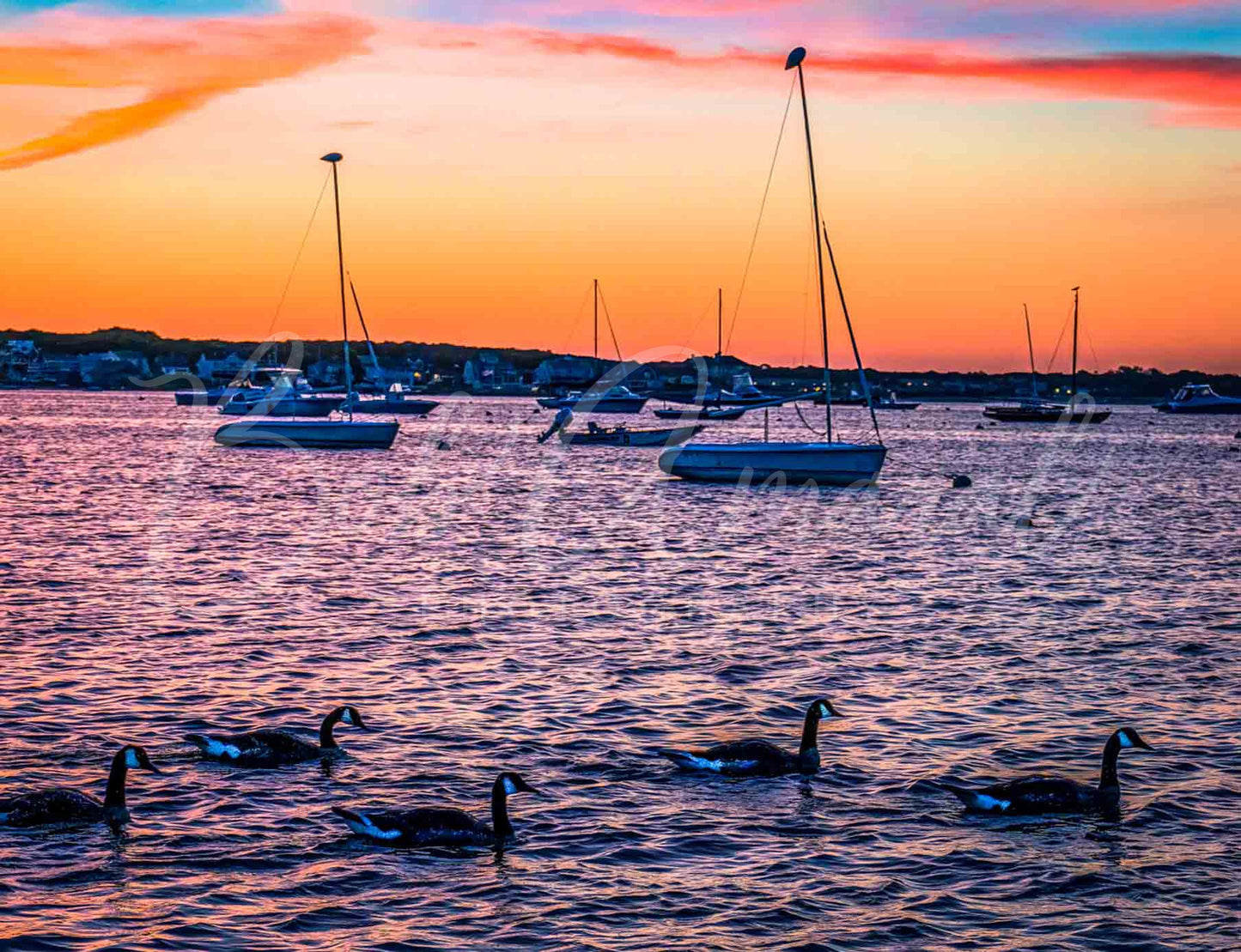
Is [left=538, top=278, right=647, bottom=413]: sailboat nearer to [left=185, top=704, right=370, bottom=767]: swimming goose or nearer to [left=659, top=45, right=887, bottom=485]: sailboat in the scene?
[left=659, top=45, right=887, bottom=485]: sailboat

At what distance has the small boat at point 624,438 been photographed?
114 m

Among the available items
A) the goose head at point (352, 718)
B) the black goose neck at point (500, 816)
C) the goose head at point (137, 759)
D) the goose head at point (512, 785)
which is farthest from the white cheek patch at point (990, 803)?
the goose head at point (137, 759)

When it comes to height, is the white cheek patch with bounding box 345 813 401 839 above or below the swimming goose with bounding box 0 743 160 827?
below

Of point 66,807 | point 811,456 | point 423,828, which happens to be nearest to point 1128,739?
point 423,828

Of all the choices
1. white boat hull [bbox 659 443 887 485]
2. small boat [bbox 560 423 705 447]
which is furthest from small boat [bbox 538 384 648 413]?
white boat hull [bbox 659 443 887 485]

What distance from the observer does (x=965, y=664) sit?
2430 centimetres

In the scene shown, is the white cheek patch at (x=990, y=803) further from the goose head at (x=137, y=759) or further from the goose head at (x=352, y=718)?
the goose head at (x=137, y=759)

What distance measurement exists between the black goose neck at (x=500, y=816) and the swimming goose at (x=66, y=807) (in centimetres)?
393

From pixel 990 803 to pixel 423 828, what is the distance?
626cm

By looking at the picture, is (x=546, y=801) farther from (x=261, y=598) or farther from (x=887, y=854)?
(x=261, y=598)

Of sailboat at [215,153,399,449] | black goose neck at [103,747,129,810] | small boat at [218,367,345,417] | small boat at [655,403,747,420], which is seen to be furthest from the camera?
small boat at [655,403,747,420]

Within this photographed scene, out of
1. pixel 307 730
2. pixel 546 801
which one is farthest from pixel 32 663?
pixel 546 801

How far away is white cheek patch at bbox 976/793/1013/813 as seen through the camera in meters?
15.7

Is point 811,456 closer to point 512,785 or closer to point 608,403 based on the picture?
point 512,785
